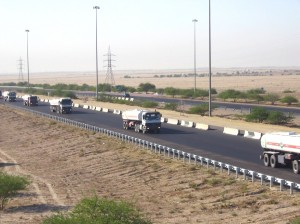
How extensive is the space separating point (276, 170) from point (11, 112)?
5974 centimetres

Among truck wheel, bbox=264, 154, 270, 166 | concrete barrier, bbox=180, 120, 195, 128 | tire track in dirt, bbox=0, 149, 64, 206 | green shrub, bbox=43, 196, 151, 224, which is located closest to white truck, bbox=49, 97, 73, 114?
concrete barrier, bbox=180, 120, 195, 128

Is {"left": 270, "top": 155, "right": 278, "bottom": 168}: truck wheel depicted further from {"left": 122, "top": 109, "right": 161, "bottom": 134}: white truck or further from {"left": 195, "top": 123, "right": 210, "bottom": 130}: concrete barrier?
{"left": 195, "top": 123, "right": 210, "bottom": 130}: concrete barrier

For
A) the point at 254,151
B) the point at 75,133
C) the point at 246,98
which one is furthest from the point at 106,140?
the point at 246,98

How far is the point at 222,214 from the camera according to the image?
2339 cm

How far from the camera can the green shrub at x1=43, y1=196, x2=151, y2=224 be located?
52.5 feet

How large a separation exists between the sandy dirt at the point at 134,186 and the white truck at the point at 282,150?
2.92 metres

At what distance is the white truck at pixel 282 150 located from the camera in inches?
1152

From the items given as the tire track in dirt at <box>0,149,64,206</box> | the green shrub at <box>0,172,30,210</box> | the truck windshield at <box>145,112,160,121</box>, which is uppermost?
the truck windshield at <box>145,112,160,121</box>

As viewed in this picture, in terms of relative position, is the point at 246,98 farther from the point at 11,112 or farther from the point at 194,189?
the point at 194,189

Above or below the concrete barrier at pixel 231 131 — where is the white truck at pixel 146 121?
above

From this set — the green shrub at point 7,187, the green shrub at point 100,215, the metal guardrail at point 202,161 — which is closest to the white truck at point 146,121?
the metal guardrail at point 202,161

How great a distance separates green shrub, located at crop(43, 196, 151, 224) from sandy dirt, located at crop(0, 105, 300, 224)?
20.5 feet

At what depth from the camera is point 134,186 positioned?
31375 mm

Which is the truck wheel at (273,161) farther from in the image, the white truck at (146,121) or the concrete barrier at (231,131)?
the white truck at (146,121)
